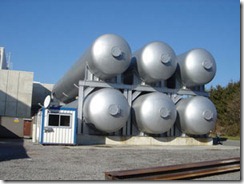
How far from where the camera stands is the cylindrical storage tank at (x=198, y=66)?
20.5 metres

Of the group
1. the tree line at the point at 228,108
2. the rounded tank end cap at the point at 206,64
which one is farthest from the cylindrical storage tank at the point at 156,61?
the tree line at the point at 228,108

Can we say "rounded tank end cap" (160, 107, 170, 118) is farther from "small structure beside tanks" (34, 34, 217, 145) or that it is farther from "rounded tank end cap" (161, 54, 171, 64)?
"rounded tank end cap" (161, 54, 171, 64)

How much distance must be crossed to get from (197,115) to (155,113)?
283 cm

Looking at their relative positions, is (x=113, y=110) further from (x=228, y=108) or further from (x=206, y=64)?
(x=228, y=108)

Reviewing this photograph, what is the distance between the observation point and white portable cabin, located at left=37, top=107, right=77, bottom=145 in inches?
669

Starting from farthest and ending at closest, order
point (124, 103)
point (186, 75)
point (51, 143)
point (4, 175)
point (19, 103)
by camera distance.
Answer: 1. point (19, 103)
2. point (186, 75)
3. point (124, 103)
4. point (51, 143)
5. point (4, 175)

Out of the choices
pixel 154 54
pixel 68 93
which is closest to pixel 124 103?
pixel 154 54

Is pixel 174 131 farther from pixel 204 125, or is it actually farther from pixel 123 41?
pixel 123 41

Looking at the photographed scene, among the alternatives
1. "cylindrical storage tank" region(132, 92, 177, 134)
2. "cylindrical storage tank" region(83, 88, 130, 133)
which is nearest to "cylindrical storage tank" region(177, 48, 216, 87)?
"cylindrical storage tank" region(132, 92, 177, 134)

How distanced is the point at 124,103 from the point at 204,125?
17.4ft

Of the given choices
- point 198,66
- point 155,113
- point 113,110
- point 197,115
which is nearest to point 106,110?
point 113,110

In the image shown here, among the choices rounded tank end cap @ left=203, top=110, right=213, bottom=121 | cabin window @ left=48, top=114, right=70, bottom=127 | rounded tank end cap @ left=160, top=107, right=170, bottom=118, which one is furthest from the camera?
rounded tank end cap @ left=203, top=110, right=213, bottom=121

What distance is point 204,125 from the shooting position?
20.0 metres

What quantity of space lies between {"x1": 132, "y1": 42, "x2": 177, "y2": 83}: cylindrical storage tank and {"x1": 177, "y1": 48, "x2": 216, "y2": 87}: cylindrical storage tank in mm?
1023
